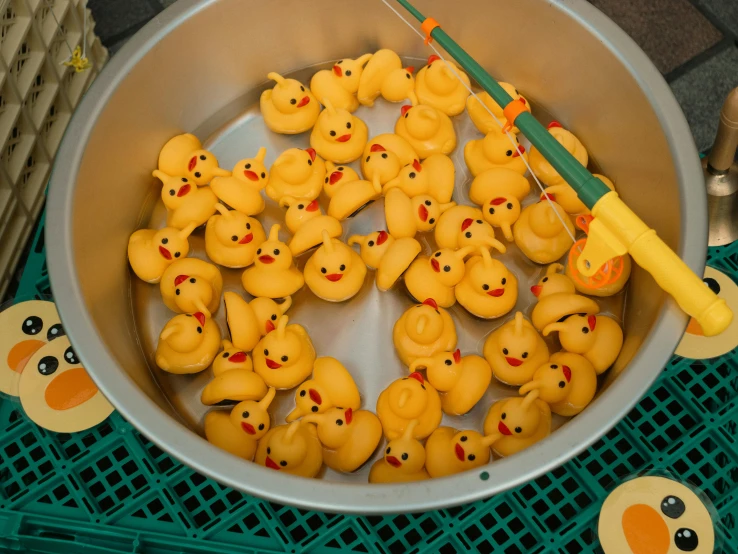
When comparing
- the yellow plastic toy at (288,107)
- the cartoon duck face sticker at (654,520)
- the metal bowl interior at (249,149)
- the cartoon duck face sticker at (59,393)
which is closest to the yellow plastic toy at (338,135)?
the yellow plastic toy at (288,107)

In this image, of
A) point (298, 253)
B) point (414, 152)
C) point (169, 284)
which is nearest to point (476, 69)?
point (414, 152)

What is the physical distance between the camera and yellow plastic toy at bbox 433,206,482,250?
0.96 m

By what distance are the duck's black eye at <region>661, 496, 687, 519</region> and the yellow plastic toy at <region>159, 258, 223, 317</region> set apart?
58 cm

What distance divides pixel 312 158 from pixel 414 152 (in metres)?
0.14

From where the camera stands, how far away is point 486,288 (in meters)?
0.91

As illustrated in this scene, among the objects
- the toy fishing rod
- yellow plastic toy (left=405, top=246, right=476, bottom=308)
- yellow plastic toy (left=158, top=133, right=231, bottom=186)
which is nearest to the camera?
the toy fishing rod

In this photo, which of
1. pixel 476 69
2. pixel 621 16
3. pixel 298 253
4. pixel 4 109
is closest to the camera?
pixel 476 69

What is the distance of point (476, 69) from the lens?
85 centimetres

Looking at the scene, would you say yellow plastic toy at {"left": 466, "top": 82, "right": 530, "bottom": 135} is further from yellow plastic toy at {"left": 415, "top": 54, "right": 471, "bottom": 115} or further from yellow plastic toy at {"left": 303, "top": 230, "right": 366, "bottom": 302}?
yellow plastic toy at {"left": 303, "top": 230, "right": 366, "bottom": 302}

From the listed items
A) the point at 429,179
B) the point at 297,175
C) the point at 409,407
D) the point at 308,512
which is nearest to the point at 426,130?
the point at 429,179

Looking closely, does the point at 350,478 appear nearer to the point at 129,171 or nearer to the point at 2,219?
the point at 129,171

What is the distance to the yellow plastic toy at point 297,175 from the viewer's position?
0.99 metres

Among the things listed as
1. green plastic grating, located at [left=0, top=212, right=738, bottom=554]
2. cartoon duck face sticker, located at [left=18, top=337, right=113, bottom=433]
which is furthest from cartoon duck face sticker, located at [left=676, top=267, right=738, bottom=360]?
cartoon duck face sticker, located at [left=18, top=337, right=113, bottom=433]

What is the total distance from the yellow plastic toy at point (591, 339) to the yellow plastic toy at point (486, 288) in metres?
0.07
